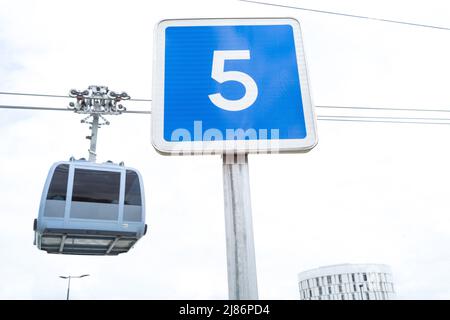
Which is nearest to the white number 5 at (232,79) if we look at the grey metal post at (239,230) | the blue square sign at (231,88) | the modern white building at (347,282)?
the blue square sign at (231,88)

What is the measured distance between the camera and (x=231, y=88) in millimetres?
1527

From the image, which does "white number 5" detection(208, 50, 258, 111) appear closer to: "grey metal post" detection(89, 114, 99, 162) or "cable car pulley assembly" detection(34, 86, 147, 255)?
"cable car pulley assembly" detection(34, 86, 147, 255)

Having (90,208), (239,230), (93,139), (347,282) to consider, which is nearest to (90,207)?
(90,208)

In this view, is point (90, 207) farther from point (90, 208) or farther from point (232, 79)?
point (232, 79)

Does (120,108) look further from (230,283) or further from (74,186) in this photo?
(230,283)

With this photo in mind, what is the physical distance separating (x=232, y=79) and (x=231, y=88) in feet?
0.16

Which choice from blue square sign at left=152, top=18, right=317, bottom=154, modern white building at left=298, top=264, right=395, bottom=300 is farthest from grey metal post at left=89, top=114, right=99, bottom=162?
modern white building at left=298, top=264, right=395, bottom=300

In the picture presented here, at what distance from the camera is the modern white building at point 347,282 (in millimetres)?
82125

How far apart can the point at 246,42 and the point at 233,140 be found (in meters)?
0.53

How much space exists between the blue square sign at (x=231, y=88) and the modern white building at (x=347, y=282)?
8819 cm

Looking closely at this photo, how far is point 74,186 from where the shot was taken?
309 inches

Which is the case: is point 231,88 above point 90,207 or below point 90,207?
below

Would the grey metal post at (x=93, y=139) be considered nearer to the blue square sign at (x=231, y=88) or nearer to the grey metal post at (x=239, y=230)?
the blue square sign at (x=231, y=88)
